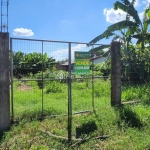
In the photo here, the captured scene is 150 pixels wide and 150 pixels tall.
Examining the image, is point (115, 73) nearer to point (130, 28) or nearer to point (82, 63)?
point (82, 63)

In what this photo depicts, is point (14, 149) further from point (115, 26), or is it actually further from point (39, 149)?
point (115, 26)

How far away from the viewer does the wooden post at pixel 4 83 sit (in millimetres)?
4578

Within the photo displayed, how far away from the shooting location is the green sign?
5.40 m

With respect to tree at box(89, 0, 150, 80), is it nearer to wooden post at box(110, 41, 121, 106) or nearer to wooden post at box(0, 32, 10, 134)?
wooden post at box(110, 41, 121, 106)

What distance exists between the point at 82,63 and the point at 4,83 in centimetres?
207

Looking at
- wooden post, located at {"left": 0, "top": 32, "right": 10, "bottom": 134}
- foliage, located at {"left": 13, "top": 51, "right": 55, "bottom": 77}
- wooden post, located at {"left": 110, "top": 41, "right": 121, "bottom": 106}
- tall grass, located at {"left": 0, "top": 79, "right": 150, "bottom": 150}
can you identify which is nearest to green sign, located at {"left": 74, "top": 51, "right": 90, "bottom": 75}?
foliage, located at {"left": 13, "top": 51, "right": 55, "bottom": 77}

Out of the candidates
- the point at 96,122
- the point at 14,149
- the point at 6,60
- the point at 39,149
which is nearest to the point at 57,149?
the point at 39,149

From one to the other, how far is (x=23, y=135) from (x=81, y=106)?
270 centimetres

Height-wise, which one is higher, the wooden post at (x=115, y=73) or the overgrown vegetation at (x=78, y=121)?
the wooden post at (x=115, y=73)

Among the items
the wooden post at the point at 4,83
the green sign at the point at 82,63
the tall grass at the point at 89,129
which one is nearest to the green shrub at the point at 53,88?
the tall grass at the point at 89,129

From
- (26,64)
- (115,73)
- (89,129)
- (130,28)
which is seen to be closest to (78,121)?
(89,129)

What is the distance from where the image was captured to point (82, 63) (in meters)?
5.48

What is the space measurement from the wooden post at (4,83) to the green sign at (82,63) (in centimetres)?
175

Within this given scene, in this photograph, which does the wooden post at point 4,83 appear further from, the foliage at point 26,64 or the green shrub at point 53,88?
the green shrub at point 53,88
